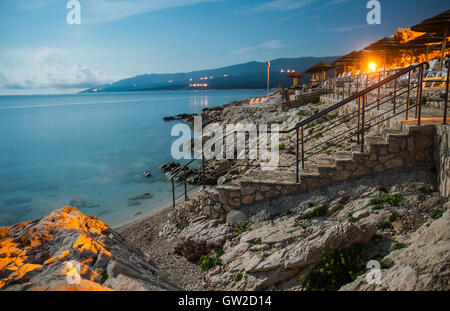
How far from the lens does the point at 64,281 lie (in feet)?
10.4

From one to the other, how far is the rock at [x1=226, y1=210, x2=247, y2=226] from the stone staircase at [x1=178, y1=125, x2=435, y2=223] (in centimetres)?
13

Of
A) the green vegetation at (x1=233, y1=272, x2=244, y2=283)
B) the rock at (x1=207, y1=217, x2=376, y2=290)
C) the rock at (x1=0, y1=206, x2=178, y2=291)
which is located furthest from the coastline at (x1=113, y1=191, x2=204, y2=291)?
the rock at (x1=0, y1=206, x2=178, y2=291)

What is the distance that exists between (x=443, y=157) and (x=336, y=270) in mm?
2792

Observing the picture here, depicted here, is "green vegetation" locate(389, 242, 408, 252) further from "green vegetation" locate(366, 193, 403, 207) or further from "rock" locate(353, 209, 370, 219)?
"green vegetation" locate(366, 193, 403, 207)

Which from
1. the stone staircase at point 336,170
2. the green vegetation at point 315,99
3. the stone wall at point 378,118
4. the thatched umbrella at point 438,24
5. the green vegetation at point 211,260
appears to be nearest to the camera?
the stone staircase at point 336,170

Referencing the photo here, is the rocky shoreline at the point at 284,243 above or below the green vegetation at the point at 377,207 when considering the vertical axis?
below

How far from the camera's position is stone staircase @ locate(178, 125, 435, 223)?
530 centimetres

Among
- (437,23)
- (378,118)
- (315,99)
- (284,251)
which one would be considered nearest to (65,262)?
(284,251)

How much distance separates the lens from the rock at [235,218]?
6109mm

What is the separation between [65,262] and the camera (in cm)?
379

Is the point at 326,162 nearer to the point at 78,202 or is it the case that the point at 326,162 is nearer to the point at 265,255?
the point at 265,255

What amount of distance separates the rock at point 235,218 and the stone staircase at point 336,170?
132 millimetres

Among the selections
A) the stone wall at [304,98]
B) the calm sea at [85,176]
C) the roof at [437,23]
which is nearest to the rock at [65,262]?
the calm sea at [85,176]

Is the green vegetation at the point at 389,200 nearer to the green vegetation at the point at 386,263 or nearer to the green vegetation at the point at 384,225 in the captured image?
the green vegetation at the point at 384,225
